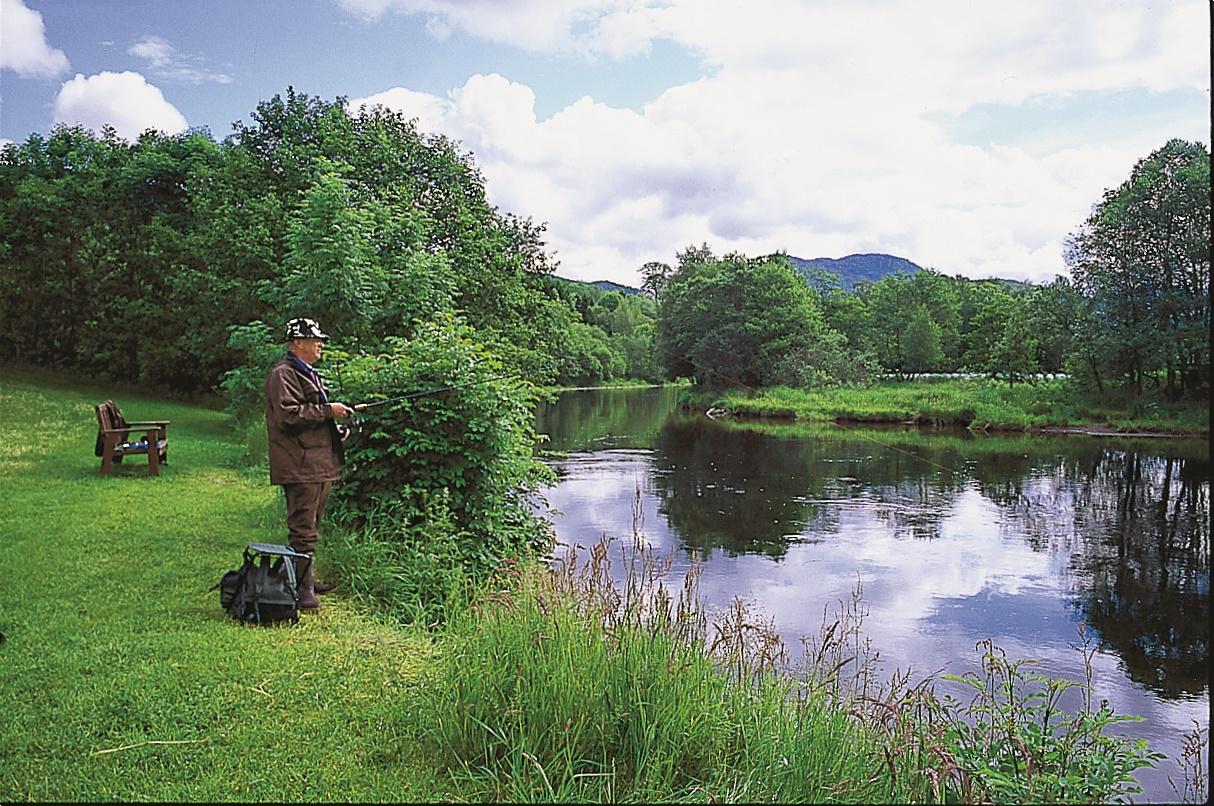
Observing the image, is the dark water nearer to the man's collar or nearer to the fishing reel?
the fishing reel

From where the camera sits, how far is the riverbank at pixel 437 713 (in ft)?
10.5

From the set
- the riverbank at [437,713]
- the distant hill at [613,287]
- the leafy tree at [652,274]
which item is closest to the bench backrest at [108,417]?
the riverbank at [437,713]

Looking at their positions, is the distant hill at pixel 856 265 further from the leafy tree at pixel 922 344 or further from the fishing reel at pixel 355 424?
the fishing reel at pixel 355 424

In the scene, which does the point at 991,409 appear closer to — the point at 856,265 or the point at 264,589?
the point at 264,589

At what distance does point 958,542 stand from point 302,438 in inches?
360

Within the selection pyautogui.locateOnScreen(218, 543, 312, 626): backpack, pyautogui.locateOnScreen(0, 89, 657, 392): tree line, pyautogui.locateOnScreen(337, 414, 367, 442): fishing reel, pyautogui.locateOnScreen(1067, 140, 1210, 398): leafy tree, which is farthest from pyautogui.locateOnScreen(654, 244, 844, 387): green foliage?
pyautogui.locateOnScreen(218, 543, 312, 626): backpack

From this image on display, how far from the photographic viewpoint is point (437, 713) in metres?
3.58

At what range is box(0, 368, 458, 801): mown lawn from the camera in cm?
319

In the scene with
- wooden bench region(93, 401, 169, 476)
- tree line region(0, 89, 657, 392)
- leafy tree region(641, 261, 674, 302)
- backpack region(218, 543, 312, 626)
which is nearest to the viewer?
backpack region(218, 543, 312, 626)

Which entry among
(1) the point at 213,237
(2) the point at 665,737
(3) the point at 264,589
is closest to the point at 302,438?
(3) the point at 264,589

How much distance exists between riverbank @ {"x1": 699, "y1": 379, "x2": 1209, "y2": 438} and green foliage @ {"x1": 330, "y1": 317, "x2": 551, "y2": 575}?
24.2 meters

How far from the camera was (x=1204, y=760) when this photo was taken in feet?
16.8

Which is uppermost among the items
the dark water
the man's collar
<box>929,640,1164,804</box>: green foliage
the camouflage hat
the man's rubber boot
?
the camouflage hat

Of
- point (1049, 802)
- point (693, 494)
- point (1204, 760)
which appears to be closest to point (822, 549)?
point (693, 494)
